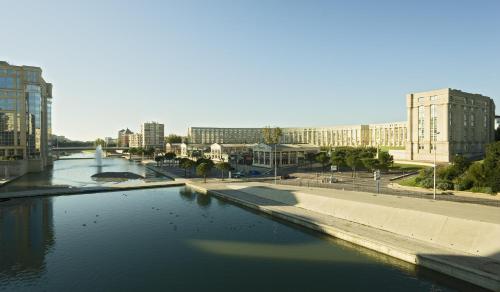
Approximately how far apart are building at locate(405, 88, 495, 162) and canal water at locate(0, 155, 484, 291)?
8009 centimetres

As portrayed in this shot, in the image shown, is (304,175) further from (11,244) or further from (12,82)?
→ (12,82)

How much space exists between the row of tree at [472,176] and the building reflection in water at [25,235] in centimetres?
5993

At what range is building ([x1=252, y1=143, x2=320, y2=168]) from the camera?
126 metres

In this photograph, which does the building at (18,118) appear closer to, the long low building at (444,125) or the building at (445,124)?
the long low building at (444,125)

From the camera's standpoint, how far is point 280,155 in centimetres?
12800

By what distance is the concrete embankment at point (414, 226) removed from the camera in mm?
30656

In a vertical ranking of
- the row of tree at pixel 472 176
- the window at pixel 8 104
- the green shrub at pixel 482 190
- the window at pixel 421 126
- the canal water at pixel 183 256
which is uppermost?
the window at pixel 8 104

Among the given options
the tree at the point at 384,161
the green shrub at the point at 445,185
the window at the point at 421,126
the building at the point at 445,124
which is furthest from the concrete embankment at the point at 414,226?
the window at the point at 421,126

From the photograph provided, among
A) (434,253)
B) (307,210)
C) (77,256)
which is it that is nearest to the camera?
(434,253)

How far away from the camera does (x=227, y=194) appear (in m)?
71.7

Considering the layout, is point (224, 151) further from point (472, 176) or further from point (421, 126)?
point (472, 176)

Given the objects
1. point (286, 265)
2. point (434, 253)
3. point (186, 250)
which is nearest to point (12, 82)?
point (186, 250)

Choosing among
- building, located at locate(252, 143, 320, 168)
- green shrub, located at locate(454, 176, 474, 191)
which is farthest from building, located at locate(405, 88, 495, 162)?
green shrub, located at locate(454, 176, 474, 191)

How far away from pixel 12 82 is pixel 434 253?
458 ft
